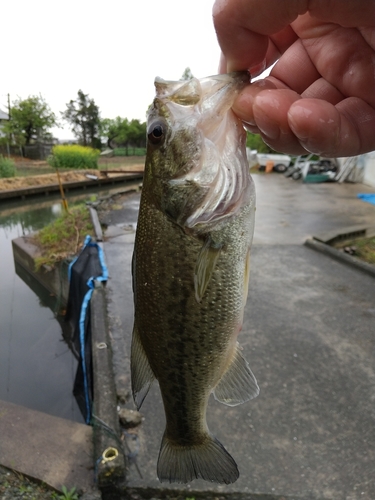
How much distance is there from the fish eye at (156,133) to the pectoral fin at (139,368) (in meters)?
0.79

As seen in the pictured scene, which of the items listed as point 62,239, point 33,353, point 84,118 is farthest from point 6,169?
point 84,118

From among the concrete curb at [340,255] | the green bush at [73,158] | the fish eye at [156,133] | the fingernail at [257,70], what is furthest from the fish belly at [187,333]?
the green bush at [73,158]

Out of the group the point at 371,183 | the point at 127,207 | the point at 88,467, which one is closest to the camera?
the point at 88,467

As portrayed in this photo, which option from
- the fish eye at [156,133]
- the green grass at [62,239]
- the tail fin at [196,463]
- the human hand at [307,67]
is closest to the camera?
the human hand at [307,67]

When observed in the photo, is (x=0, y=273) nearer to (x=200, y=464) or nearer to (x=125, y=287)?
(x=125, y=287)

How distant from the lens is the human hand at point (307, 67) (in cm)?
111

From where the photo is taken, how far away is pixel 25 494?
2781 mm

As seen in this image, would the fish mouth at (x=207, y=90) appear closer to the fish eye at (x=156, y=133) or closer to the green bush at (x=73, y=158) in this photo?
the fish eye at (x=156, y=133)

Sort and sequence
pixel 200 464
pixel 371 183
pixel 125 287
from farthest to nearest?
pixel 371 183
pixel 125 287
pixel 200 464

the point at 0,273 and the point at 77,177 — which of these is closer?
the point at 0,273

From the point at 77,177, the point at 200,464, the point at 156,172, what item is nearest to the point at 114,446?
the point at 200,464

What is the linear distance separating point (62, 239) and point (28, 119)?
115 ft

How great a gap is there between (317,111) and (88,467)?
10.2 feet

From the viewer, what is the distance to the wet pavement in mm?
2822
